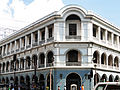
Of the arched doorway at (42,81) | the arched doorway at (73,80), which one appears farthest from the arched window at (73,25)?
the arched doorway at (42,81)

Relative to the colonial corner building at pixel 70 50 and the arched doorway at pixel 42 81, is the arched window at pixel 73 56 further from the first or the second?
the arched doorway at pixel 42 81

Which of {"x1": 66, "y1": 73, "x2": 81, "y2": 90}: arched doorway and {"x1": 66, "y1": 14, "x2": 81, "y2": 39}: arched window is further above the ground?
{"x1": 66, "y1": 14, "x2": 81, "y2": 39}: arched window

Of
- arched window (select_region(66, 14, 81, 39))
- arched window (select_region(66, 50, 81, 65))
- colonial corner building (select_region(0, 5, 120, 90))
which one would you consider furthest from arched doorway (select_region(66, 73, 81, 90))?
arched window (select_region(66, 14, 81, 39))

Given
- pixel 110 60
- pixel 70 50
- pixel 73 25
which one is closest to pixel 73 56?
pixel 70 50

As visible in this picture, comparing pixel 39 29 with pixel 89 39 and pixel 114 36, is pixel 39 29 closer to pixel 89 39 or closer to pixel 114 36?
pixel 89 39

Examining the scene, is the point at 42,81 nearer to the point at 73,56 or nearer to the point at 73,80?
the point at 73,80

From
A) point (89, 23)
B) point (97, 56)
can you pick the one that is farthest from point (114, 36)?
point (89, 23)

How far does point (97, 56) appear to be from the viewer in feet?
116

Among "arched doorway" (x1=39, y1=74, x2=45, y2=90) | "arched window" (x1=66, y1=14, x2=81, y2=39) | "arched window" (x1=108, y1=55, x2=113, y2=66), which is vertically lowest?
"arched doorway" (x1=39, y1=74, x2=45, y2=90)

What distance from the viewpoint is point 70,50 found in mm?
32312

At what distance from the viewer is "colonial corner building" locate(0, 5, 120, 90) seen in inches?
1244

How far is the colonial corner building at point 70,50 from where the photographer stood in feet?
104

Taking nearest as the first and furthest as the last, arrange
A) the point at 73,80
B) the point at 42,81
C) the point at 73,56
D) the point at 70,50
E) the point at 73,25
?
the point at 73,80
the point at 70,50
the point at 73,56
the point at 73,25
the point at 42,81

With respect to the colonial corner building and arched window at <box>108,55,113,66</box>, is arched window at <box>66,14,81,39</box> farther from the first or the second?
arched window at <box>108,55,113,66</box>
